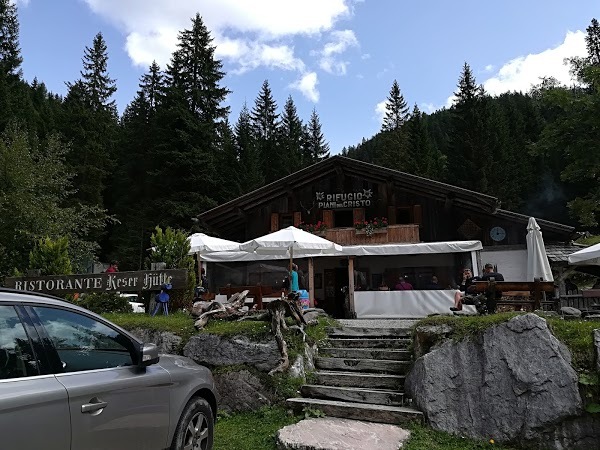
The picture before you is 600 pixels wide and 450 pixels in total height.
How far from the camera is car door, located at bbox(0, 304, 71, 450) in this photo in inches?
91.7

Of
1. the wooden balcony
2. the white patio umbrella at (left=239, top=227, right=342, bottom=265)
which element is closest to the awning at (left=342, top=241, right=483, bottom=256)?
the wooden balcony

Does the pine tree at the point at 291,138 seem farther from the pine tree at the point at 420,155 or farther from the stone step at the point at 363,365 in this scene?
the stone step at the point at 363,365

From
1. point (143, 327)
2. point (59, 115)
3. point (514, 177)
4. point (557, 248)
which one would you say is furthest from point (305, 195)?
point (514, 177)

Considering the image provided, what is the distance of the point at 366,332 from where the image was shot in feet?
26.4

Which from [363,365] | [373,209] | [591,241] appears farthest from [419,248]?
[591,241]

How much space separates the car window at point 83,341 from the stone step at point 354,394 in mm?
3795

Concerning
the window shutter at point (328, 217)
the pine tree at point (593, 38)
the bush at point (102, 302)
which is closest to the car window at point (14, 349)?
the bush at point (102, 302)

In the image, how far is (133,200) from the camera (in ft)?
111

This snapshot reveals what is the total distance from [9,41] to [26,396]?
3803 cm

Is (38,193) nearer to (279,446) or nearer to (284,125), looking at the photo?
(279,446)

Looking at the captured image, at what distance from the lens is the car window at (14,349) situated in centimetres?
249

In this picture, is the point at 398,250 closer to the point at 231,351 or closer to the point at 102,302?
the point at 231,351

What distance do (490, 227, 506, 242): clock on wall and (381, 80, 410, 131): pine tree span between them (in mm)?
32588

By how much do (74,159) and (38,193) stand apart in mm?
16182
